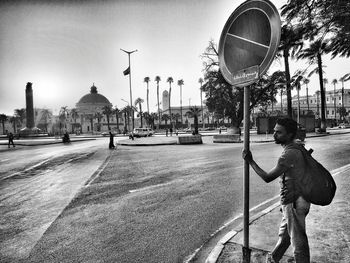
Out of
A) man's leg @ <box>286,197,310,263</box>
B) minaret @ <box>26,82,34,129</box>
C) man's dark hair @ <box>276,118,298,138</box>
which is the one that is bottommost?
man's leg @ <box>286,197,310,263</box>

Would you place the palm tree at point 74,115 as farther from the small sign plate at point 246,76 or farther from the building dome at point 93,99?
the small sign plate at point 246,76

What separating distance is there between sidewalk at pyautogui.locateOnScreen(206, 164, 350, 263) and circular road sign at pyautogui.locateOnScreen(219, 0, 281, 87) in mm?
2052

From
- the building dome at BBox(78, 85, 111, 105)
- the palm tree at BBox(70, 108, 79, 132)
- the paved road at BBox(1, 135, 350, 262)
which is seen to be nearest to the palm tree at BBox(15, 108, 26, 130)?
the palm tree at BBox(70, 108, 79, 132)

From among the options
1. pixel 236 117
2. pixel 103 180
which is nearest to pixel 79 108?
pixel 236 117

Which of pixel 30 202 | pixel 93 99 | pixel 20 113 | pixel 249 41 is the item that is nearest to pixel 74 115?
pixel 93 99

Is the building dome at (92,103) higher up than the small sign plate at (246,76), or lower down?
higher up

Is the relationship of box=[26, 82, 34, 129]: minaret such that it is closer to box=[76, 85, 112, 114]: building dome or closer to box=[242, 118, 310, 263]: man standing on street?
box=[76, 85, 112, 114]: building dome

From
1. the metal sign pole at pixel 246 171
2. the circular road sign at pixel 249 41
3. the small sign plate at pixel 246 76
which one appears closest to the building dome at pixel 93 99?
the circular road sign at pixel 249 41

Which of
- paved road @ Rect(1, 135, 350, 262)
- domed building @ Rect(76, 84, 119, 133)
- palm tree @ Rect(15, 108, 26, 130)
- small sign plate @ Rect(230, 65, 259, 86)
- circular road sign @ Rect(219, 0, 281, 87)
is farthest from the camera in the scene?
domed building @ Rect(76, 84, 119, 133)

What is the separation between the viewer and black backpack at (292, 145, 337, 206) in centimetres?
234

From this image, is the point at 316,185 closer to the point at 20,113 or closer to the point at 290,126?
the point at 290,126

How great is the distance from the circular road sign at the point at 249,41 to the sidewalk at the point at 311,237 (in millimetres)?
2052

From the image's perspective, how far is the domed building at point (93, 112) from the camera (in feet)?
389

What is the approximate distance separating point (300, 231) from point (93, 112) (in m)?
130
